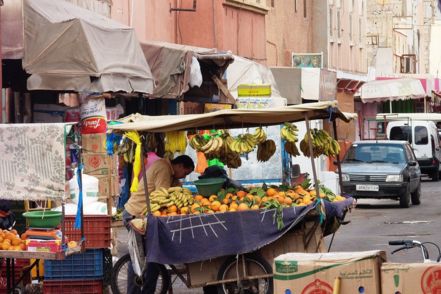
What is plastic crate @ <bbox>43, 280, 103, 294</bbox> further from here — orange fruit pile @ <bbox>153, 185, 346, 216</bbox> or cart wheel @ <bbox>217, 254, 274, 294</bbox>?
cart wheel @ <bbox>217, 254, 274, 294</bbox>

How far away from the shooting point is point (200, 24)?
81.0 ft

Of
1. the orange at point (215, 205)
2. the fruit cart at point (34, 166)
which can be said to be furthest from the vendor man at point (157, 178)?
the fruit cart at point (34, 166)

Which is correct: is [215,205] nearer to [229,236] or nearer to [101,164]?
[229,236]

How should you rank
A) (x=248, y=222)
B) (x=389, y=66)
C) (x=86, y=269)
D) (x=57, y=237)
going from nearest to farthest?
1. (x=57, y=237)
2. (x=248, y=222)
3. (x=86, y=269)
4. (x=389, y=66)

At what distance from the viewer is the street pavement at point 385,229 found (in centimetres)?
1412

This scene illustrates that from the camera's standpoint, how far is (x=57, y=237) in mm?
9148

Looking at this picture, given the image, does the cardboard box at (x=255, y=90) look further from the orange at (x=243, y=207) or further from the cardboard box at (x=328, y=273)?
the cardboard box at (x=328, y=273)

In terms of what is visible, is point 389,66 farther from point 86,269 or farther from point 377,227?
point 86,269

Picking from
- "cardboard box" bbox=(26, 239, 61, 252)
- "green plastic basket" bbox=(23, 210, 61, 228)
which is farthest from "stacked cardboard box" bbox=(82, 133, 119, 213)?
"cardboard box" bbox=(26, 239, 61, 252)

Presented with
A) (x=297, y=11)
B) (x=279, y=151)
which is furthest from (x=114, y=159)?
(x=297, y=11)

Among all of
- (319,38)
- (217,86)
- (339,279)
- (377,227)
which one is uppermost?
(319,38)

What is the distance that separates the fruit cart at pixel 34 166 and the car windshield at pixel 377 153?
15259 mm

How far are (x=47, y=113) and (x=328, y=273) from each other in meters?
11.2

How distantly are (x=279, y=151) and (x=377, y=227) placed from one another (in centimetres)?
247
